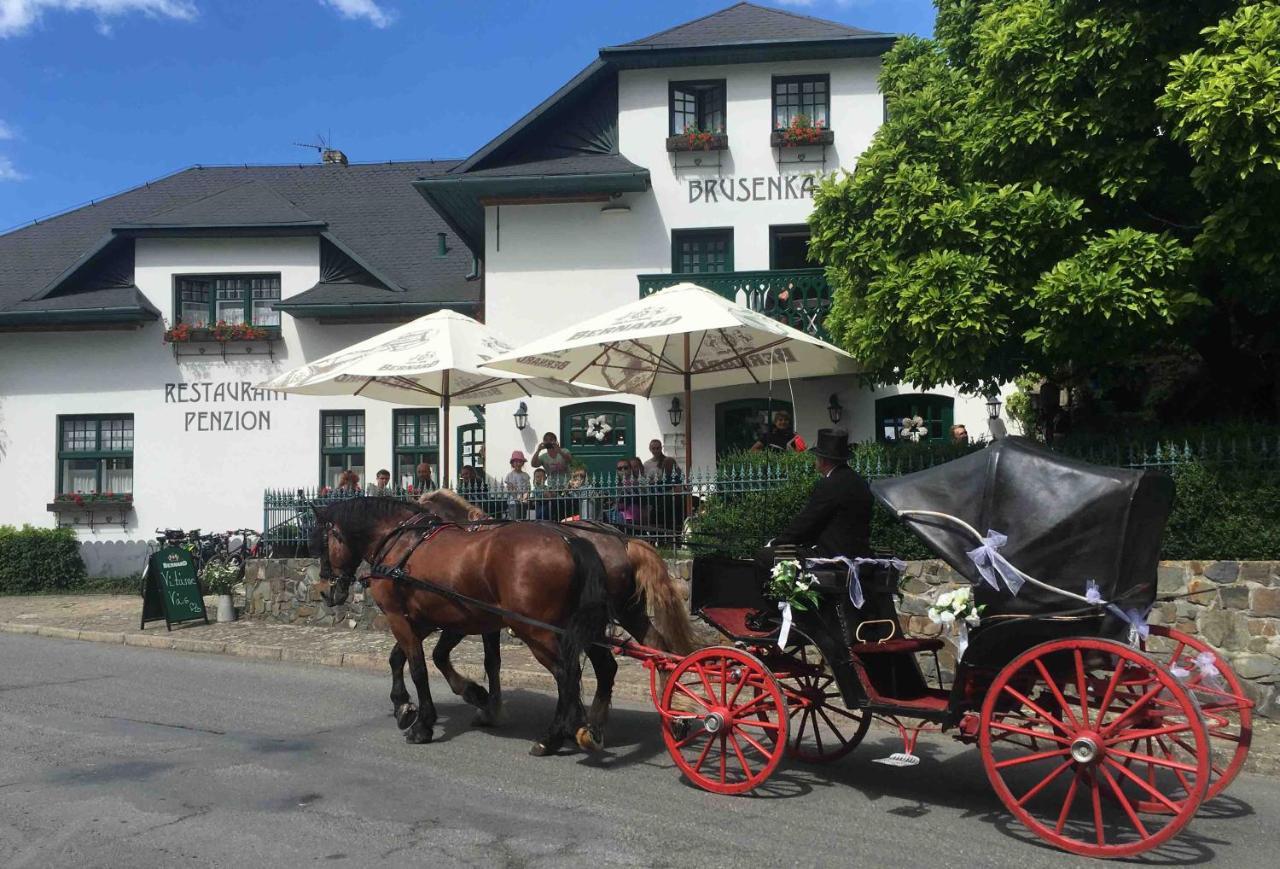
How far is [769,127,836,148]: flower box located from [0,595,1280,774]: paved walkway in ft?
32.9

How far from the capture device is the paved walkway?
403 inches

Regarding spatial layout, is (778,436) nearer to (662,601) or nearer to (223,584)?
(223,584)

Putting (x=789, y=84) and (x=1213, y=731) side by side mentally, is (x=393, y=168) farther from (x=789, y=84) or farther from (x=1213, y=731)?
(x=1213, y=731)

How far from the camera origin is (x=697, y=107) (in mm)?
18812

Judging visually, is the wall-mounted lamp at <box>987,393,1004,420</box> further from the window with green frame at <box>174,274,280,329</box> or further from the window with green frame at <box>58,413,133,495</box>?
the window with green frame at <box>58,413,133,495</box>

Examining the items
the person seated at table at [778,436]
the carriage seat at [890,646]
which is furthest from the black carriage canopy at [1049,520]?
the person seated at table at [778,436]

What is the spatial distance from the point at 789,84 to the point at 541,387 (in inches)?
305

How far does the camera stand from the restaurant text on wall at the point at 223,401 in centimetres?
2088

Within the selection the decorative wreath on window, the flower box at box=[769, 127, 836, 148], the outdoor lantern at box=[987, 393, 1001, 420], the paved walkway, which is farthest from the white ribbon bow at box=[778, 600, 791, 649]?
the flower box at box=[769, 127, 836, 148]

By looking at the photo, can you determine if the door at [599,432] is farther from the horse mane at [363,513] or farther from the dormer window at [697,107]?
the horse mane at [363,513]

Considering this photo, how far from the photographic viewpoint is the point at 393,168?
85.8 ft

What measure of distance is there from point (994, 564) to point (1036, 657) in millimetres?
510

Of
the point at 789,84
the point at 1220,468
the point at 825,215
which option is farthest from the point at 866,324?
the point at 789,84

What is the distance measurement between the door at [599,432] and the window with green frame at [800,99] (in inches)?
226
